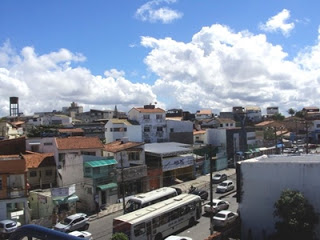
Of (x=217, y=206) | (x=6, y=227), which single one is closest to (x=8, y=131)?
(x=6, y=227)

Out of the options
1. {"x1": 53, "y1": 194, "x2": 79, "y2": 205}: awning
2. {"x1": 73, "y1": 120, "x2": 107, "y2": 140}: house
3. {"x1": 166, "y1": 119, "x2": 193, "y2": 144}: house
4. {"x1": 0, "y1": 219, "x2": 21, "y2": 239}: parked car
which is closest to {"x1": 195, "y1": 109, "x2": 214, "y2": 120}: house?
{"x1": 73, "y1": 120, "x2": 107, "y2": 140}: house

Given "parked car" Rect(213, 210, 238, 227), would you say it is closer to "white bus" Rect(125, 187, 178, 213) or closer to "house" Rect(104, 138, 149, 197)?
"white bus" Rect(125, 187, 178, 213)

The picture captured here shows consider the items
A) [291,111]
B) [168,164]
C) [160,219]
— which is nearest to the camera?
[160,219]

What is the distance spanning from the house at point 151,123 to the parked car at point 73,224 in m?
30.7

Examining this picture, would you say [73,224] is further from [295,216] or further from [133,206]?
[295,216]

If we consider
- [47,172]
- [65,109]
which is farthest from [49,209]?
[65,109]

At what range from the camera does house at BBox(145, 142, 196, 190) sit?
4631 cm

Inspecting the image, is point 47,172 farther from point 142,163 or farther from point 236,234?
point 236,234

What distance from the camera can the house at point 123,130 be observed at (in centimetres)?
5997

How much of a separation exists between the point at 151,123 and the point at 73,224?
34.0 m

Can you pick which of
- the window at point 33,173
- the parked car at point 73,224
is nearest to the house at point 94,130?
the window at point 33,173

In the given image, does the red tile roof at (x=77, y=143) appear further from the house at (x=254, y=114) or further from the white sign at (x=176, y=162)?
the house at (x=254, y=114)

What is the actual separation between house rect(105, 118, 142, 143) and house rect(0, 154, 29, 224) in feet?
96.1

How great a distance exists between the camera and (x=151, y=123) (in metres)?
61.9
